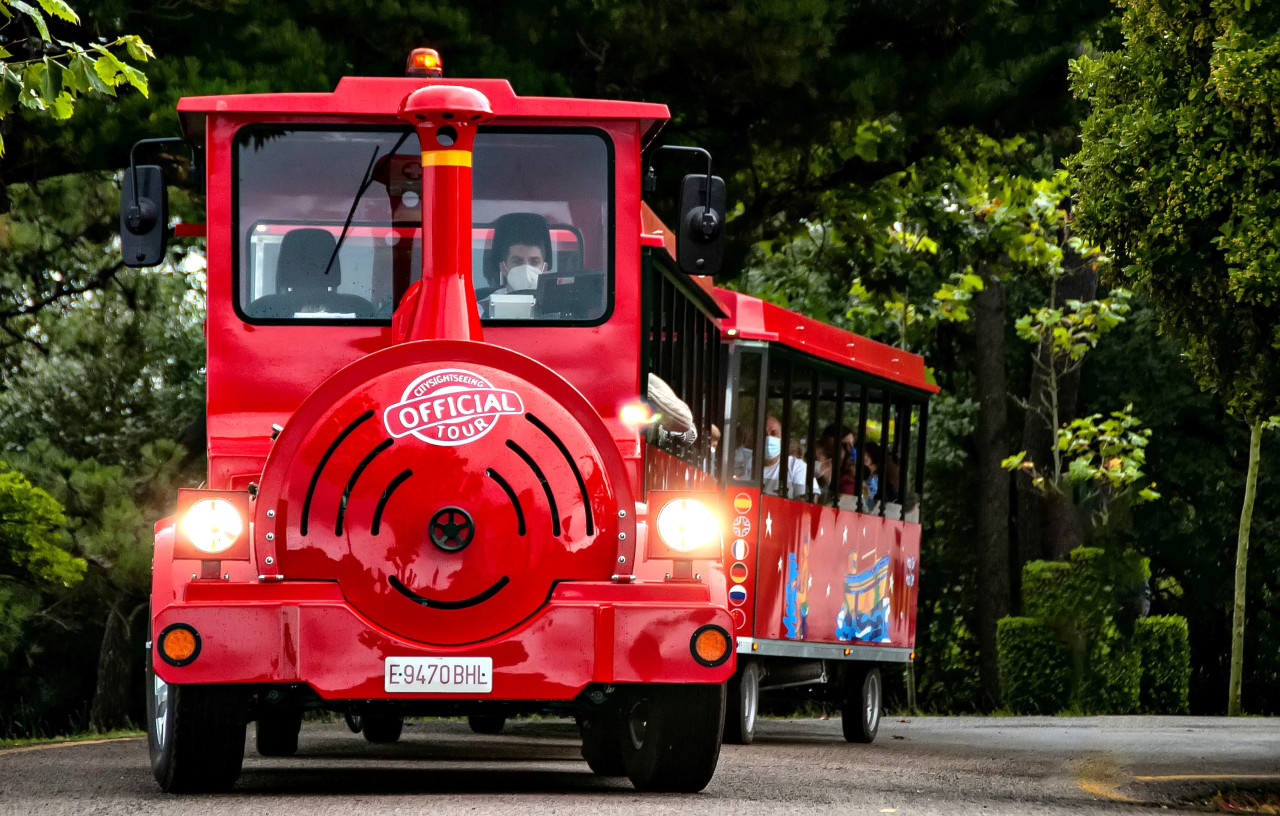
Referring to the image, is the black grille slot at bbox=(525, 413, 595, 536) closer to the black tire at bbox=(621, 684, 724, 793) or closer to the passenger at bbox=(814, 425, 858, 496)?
the black tire at bbox=(621, 684, 724, 793)

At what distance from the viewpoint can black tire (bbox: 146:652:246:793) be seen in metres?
8.86

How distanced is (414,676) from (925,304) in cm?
2784

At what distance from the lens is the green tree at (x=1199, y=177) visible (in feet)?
36.8

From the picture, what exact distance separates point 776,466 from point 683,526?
763 cm

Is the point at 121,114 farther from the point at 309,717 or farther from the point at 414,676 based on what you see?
the point at 309,717

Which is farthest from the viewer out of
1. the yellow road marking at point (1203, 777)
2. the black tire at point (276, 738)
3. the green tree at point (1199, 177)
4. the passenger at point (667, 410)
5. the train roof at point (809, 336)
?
the train roof at point (809, 336)

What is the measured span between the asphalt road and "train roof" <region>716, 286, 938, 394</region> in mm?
3026

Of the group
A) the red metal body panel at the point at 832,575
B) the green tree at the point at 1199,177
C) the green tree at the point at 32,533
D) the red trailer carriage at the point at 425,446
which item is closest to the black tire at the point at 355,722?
the red metal body panel at the point at 832,575

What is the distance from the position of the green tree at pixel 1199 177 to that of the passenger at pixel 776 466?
427 centimetres

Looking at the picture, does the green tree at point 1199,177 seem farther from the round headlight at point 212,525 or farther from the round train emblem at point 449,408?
the round headlight at point 212,525

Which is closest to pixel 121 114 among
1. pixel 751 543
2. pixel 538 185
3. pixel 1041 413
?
pixel 751 543

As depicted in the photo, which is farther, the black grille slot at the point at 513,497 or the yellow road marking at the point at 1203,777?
the yellow road marking at the point at 1203,777

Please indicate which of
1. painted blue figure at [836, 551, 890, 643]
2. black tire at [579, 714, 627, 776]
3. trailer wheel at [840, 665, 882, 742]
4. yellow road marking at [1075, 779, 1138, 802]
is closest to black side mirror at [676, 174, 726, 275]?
black tire at [579, 714, 627, 776]

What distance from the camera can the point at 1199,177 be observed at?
11.5m
